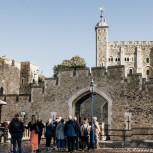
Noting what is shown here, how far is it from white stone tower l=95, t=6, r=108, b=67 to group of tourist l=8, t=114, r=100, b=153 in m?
69.8

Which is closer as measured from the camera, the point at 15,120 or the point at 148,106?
the point at 15,120

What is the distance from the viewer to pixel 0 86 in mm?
36031

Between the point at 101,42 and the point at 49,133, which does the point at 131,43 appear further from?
the point at 49,133

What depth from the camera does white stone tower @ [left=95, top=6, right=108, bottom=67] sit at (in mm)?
87625

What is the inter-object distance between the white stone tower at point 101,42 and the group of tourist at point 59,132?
2750 inches

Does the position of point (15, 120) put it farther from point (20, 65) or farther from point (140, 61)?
point (140, 61)

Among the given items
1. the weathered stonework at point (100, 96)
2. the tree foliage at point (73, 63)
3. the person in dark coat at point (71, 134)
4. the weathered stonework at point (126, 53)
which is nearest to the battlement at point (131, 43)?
the weathered stonework at point (126, 53)

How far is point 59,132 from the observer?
670 inches

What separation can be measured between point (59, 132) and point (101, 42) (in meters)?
72.4

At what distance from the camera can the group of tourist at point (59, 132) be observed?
46.9 ft

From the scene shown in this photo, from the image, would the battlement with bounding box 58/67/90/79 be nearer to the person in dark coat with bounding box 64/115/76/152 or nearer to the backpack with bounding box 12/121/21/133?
the person in dark coat with bounding box 64/115/76/152

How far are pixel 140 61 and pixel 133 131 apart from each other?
6750 cm

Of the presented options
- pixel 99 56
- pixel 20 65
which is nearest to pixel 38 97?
pixel 20 65

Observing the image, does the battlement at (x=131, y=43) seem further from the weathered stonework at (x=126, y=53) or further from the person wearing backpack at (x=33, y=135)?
the person wearing backpack at (x=33, y=135)
